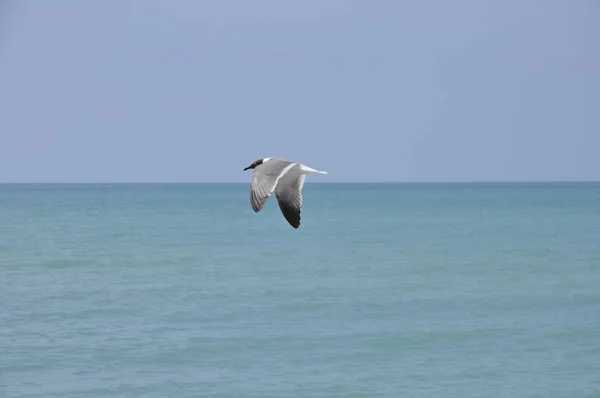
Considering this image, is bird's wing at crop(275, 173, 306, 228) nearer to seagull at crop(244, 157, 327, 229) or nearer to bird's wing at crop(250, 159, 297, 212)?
seagull at crop(244, 157, 327, 229)

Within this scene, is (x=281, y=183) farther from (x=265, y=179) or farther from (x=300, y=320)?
(x=300, y=320)

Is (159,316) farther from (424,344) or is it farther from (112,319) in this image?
(424,344)

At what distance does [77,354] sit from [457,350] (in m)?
6.03

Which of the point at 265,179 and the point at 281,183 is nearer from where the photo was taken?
the point at 265,179

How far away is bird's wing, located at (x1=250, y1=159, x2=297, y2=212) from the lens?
873 centimetres

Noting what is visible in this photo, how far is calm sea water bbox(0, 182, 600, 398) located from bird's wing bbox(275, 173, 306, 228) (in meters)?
6.46

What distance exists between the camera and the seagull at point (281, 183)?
8836 mm

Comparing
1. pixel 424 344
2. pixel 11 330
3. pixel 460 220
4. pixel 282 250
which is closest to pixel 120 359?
pixel 11 330

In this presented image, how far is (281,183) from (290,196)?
8.0 inches

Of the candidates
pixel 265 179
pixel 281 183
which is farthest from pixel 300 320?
pixel 265 179

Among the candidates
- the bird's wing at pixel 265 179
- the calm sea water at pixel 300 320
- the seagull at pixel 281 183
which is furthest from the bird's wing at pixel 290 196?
the calm sea water at pixel 300 320

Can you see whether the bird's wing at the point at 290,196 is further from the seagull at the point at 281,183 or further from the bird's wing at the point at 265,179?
the bird's wing at the point at 265,179

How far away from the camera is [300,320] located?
2195cm

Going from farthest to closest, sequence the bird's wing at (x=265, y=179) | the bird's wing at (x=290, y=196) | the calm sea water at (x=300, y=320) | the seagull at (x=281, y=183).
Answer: the calm sea water at (x=300, y=320) < the bird's wing at (x=290, y=196) < the seagull at (x=281, y=183) < the bird's wing at (x=265, y=179)
